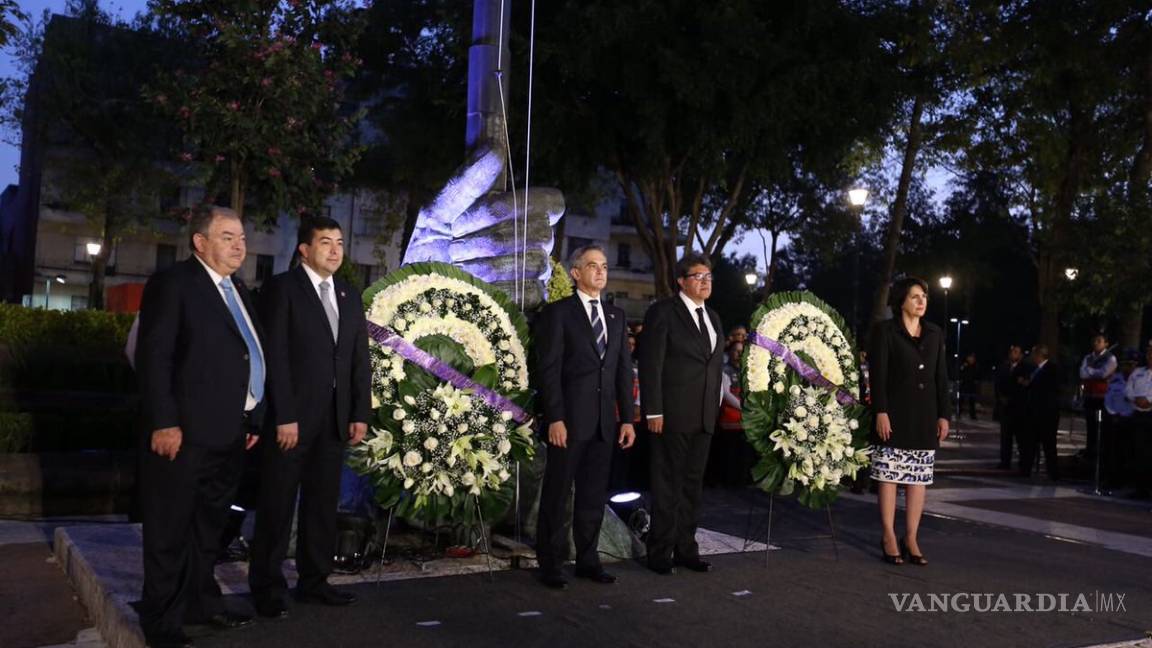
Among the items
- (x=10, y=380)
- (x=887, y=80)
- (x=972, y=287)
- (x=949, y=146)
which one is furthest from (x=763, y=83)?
(x=972, y=287)

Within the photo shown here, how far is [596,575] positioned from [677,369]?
4.57 ft

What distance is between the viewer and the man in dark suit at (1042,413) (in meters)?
14.6

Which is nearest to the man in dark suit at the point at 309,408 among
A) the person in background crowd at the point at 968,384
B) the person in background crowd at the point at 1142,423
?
the person in background crowd at the point at 1142,423

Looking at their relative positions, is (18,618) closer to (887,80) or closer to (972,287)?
(887,80)

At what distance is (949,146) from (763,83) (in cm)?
774

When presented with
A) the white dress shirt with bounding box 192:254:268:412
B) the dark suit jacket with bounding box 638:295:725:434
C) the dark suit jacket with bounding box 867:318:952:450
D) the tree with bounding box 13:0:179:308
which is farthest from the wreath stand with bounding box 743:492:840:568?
the tree with bounding box 13:0:179:308

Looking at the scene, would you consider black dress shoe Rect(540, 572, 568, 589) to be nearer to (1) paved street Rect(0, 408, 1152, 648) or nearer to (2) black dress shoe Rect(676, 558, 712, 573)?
(1) paved street Rect(0, 408, 1152, 648)

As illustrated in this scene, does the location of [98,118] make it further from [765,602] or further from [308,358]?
[765,602]

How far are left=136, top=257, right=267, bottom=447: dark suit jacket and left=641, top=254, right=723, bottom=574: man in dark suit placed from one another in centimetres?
274

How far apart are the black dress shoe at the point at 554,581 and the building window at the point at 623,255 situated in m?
54.5

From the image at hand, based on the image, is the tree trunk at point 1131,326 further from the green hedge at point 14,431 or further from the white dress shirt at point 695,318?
the green hedge at point 14,431

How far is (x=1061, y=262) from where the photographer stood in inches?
919

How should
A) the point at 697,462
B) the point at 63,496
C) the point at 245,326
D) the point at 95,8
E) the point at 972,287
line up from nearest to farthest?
the point at 245,326 → the point at 697,462 → the point at 63,496 → the point at 95,8 → the point at 972,287

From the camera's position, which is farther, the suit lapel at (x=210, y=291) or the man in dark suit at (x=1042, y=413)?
the man in dark suit at (x=1042, y=413)
